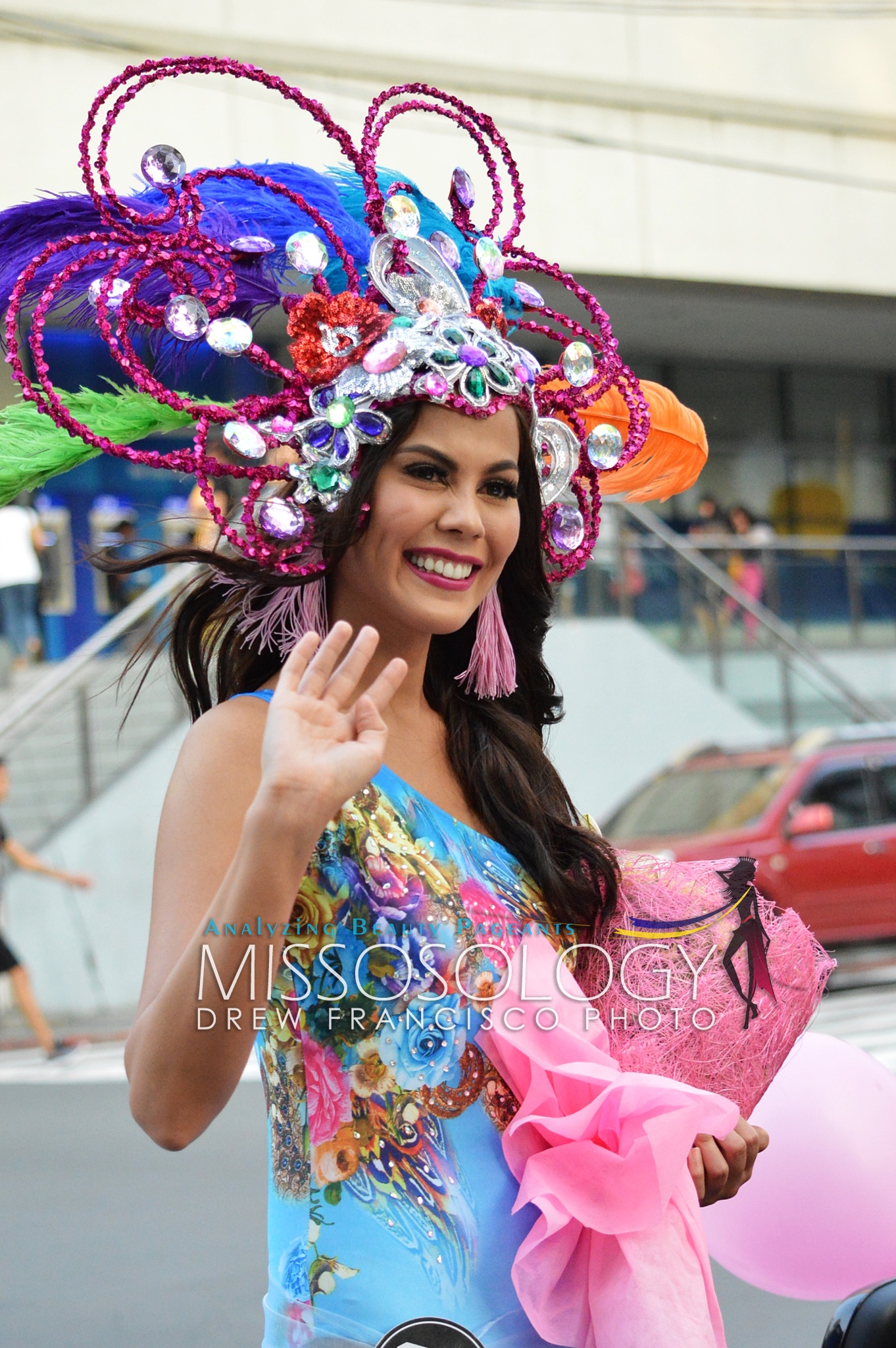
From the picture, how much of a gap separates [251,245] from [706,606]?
777 centimetres

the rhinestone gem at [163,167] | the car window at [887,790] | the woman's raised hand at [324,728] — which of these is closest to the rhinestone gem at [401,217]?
the rhinestone gem at [163,167]

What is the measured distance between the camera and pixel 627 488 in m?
2.20

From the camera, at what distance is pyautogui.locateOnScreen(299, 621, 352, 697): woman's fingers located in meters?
1.32

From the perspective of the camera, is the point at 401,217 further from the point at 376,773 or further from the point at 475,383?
the point at 376,773

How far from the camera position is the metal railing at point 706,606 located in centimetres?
885

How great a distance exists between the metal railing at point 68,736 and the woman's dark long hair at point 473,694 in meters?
4.89

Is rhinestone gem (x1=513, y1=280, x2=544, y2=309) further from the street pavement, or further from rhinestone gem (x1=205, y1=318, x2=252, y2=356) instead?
the street pavement

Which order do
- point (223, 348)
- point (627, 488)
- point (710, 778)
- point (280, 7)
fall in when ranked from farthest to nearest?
point (280, 7)
point (710, 778)
point (627, 488)
point (223, 348)

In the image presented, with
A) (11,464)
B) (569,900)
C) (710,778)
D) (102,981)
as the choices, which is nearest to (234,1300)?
(569,900)

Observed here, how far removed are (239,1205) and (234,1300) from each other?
753 mm

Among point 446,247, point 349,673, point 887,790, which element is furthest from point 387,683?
point 887,790

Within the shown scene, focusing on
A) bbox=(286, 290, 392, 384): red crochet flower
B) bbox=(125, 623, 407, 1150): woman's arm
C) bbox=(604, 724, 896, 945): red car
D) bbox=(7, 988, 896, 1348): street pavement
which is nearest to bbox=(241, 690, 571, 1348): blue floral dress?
bbox=(125, 623, 407, 1150): woman's arm

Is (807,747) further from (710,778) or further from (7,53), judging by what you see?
(7,53)

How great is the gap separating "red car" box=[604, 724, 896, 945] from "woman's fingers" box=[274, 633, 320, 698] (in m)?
6.63
